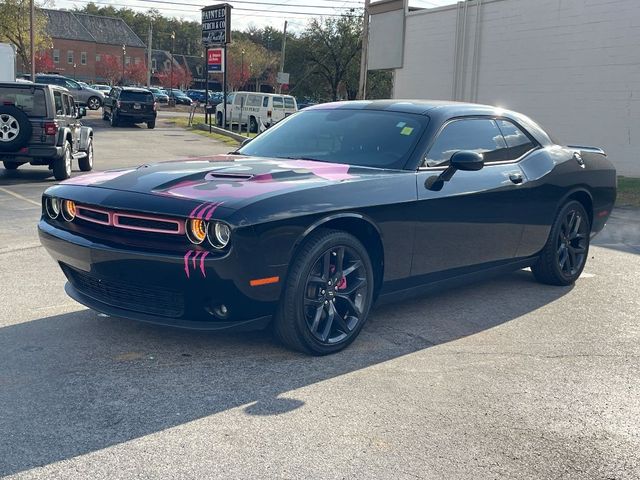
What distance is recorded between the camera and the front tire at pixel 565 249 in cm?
647

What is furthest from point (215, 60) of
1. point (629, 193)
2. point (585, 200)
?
point (585, 200)

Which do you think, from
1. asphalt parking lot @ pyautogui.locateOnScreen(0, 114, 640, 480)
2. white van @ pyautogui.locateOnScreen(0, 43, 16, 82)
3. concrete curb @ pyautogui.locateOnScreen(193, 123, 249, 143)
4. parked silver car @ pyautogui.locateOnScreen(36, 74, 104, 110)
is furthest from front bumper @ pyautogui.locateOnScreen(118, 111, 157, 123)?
asphalt parking lot @ pyautogui.locateOnScreen(0, 114, 640, 480)

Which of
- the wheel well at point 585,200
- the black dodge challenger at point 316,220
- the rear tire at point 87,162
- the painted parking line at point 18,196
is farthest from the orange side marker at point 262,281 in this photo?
the rear tire at point 87,162

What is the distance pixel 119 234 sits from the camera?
4.22m

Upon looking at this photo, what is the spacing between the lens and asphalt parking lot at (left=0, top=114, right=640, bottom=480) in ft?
10.5

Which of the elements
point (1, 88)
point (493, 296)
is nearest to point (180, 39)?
point (1, 88)

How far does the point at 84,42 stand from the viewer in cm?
9750

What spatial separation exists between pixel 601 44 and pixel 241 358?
17.3 meters

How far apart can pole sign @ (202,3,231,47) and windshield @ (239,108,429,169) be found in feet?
88.2

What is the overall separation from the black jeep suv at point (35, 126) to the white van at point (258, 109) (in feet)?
62.9

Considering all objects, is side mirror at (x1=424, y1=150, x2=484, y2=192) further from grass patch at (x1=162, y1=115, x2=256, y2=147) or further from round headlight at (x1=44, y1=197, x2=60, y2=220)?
grass patch at (x1=162, y1=115, x2=256, y2=147)

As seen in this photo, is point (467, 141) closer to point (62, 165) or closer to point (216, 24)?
point (62, 165)

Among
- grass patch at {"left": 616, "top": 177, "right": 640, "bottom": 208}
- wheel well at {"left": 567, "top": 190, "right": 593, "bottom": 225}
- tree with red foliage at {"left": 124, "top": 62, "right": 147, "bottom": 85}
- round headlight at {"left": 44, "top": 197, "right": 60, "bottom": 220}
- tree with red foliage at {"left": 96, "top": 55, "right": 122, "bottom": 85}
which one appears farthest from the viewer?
tree with red foliage at {"left": 96, "top": 55, "right": 122, "bottom": 85}

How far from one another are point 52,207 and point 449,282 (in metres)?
2.72
